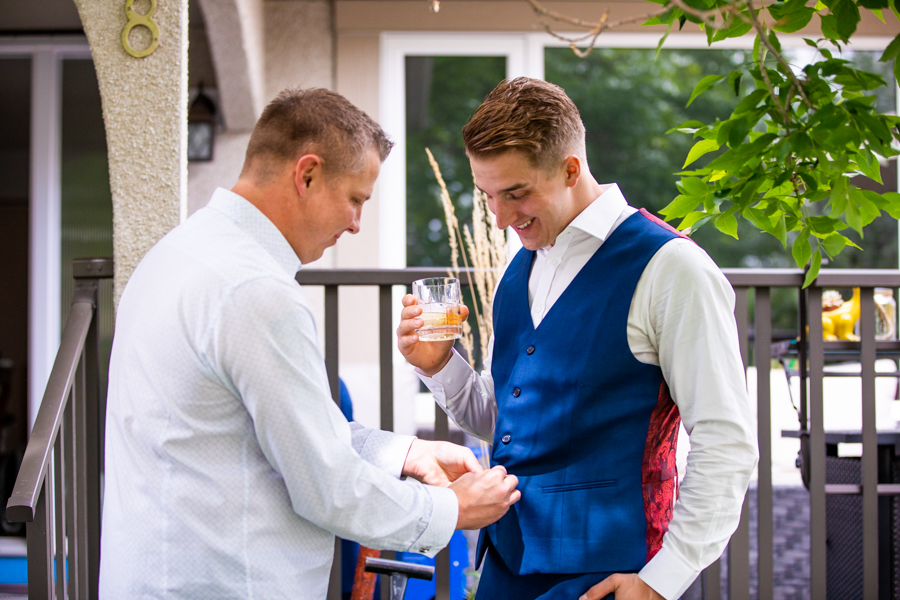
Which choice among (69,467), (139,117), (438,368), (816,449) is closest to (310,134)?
(438,368)

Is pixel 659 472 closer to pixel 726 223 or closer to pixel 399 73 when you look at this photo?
pixel 726 223

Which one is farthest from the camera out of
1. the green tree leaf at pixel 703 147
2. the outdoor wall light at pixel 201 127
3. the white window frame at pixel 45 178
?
the outdoor wall light at pixel 201 127

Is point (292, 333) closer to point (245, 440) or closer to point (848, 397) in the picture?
point (245, 440)

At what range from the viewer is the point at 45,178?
381 centimetres

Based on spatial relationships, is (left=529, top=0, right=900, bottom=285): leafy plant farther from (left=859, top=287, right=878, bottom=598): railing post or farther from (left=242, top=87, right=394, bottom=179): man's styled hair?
(left=859, top=287, right=878, bottom=598): railing post

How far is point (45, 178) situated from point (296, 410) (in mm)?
3548

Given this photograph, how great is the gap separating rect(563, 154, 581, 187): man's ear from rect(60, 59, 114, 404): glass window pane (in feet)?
10.8

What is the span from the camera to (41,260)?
3777 mm

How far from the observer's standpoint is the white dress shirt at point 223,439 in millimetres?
996

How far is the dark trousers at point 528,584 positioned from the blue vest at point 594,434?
2cm

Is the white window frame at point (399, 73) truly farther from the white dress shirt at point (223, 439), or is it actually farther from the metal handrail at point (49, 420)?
the white dress shirt at point (223, 439)

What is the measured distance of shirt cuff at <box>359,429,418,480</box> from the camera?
4.49ft

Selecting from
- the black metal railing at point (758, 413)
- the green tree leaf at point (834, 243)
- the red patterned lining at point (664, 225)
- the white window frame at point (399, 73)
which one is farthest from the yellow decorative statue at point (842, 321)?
the white window frame at point (399, 73)

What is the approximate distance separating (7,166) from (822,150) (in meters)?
5.67
